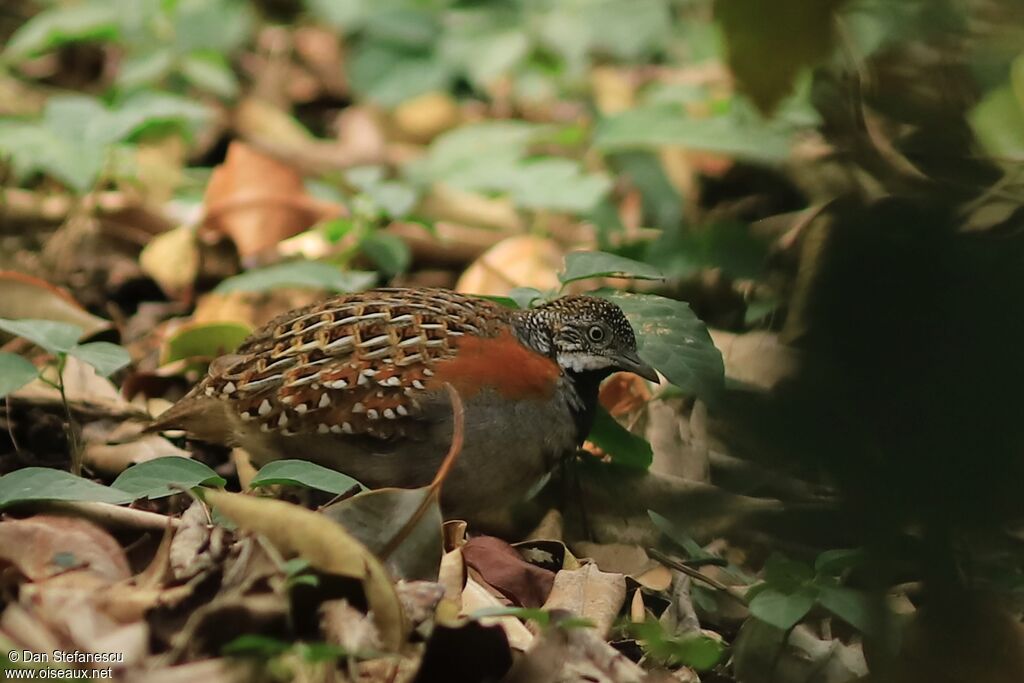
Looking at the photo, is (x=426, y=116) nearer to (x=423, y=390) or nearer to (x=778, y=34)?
(x=423, y=390)

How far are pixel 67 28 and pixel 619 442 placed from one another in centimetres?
446

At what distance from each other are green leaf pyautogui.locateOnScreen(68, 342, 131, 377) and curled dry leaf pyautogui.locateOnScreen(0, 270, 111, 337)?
2.88ft

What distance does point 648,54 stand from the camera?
835 cm

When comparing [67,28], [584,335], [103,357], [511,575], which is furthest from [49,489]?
[67,28]

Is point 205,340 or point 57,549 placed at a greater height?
point 57,549

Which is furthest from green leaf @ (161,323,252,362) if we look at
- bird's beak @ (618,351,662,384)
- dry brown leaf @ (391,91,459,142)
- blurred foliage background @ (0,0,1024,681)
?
dry brown leaf @ (391,91,459,142)

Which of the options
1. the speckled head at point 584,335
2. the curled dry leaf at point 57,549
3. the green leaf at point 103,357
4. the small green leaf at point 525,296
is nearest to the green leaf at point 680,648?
the speckled head at point 584,335

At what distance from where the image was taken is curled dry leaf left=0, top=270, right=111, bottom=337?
4727 mm

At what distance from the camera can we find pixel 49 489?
10.3 ft

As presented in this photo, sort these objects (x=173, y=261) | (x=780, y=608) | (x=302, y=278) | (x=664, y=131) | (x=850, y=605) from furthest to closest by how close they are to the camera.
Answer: (x=664, y=131) < (x=173, y=261) < (x=302, y=278) < (x=780, y=608) < (x=850, y=605)

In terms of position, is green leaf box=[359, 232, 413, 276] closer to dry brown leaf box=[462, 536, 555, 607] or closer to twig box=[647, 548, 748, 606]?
dry brown leaf box=[462, 536, 555, 607]

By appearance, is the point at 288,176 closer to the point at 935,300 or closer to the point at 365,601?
the point at 365,601

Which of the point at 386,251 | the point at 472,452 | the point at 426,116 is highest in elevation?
the point at 472,452

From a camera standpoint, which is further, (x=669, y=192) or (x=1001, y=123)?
(x=669, y=192)
